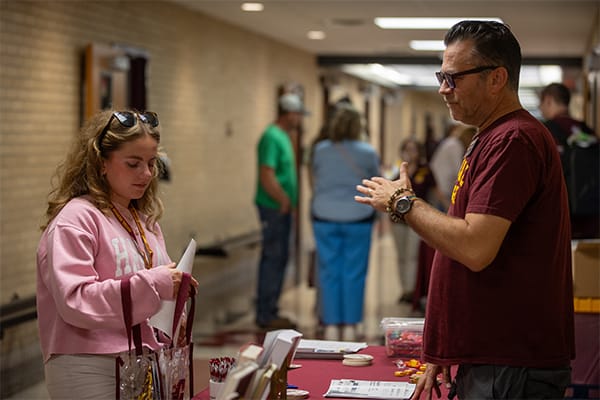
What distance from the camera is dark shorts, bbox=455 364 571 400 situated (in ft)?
8.02

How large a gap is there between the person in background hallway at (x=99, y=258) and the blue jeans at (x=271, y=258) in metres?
5.01

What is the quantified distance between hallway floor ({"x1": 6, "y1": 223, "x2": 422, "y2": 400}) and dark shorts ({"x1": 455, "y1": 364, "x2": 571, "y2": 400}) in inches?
88.5

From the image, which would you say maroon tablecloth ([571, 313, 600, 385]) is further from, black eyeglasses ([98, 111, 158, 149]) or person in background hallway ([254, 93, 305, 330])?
person in background hallway ([254, 93, 305, 330])

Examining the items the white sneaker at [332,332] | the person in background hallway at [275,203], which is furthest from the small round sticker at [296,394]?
the person in background hallway at [275,203]

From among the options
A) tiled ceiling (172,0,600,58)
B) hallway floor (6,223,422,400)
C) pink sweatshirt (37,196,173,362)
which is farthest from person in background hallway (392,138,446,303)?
pink sweatshirt (37,196,173,362)

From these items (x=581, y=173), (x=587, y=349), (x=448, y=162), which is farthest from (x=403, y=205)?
(x=448, y=162)

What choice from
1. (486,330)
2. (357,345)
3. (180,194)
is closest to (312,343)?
(357,345)

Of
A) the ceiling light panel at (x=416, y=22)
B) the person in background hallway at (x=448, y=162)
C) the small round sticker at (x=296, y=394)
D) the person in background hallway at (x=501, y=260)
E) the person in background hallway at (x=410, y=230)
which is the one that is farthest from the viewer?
the ceiling light panel at (x=416, y=22)

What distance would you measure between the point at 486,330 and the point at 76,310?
43.6 inches

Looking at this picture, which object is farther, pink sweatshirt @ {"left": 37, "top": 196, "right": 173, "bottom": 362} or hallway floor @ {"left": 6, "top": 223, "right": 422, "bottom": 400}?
hallway floor @ {"left": 6, "top": 223, "right": 422, "bottom": 400}

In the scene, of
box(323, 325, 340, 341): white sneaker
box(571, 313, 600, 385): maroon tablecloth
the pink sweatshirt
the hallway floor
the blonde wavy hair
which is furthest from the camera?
box(323, 325, 340, 341): white sneaker

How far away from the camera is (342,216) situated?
7.38 metres

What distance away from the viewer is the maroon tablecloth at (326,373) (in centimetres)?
294

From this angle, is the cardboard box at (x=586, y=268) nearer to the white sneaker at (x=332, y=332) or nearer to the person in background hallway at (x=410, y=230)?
the white sneaker at (x=332, y=332)
